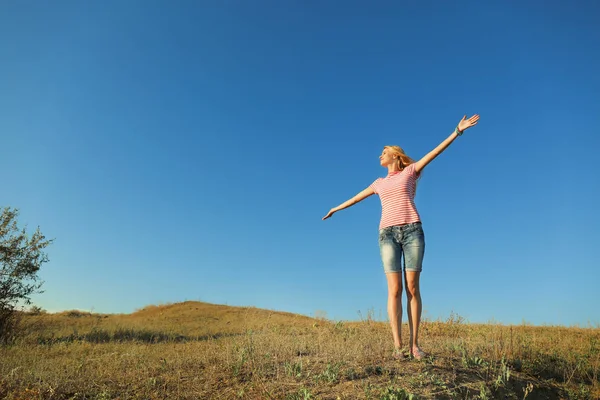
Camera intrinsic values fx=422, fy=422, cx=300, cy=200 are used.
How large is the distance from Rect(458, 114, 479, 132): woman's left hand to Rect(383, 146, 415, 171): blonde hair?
1.02 meters

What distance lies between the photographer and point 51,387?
256 inches

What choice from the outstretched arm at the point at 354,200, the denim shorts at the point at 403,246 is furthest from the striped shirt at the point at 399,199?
the outstretched arm at the point at 354,200

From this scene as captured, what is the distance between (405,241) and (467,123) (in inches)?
81.7

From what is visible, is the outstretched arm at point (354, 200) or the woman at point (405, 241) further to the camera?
the outstretched arm at point (354, 200)

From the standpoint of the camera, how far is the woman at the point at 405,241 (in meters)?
6.64

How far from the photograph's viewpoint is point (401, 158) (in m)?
7.33

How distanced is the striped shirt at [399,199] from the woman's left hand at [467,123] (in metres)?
0.95

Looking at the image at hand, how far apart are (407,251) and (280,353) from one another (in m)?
3.07

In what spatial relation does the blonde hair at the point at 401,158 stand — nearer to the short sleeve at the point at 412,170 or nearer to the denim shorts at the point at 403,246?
the short sleeve at the point at 412,170

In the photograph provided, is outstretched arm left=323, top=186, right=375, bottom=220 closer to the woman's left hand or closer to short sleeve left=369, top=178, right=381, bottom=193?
short sleeve left=369, top=178, right=381, bottom=193

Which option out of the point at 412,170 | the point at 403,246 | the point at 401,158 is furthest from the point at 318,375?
the point at 401,158

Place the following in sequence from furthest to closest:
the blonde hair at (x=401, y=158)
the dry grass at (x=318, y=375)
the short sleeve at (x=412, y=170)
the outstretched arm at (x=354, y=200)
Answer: the outstretched arm at (x=354, y=200), the blonde hair at (x=401, y=158), the short sleeve at (x=412, y=170), the dry grass at (x=318, y=375)

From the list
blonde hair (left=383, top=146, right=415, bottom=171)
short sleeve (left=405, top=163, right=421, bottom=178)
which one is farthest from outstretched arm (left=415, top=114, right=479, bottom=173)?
blonde hair (left=383, top=146, right=415, bottom=171)

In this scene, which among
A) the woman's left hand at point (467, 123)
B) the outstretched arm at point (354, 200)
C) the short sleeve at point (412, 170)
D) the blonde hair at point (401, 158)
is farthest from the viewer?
the outstretched arm at point (354, 200)
